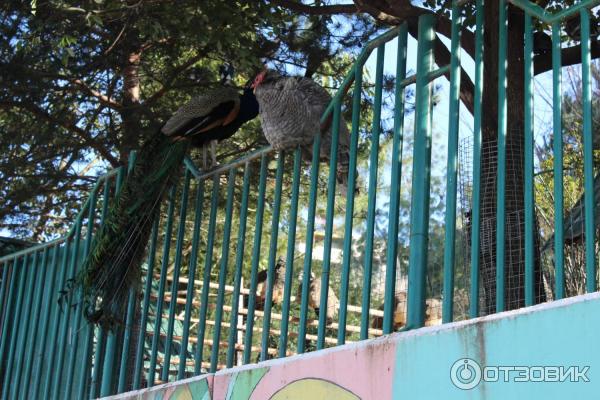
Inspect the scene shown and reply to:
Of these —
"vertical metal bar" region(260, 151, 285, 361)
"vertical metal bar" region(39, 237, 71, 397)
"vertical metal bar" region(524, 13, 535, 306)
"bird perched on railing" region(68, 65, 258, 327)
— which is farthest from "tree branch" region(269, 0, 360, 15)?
"vertical metal bar" region(524, 13, 535, 306)

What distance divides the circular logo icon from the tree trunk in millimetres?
1119

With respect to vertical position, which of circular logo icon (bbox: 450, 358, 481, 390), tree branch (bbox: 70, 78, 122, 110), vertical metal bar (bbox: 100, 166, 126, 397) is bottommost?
circular logo icon (bbox: 450, 358, 481, 390)

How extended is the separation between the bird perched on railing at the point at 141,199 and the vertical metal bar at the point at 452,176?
8.16 feet

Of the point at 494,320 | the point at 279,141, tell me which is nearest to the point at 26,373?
the point at 279,141

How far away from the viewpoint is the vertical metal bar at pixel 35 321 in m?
5.92

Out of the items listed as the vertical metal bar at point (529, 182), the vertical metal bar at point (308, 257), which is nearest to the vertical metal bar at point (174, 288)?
the vertical metal bar at point (308, 257)

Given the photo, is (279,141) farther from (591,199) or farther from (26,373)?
(26,373)

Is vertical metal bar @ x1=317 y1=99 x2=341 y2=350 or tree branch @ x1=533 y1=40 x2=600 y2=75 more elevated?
tree branch @ x1=533 y1=40 x2=600 y2=75

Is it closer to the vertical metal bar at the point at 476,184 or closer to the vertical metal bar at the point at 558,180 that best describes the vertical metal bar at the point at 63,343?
the vertical metal bar at the point at 476,184

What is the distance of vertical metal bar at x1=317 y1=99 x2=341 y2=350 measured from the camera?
12.0 ft

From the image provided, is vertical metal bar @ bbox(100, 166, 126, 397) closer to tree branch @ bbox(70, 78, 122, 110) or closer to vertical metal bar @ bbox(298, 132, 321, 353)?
vertical metal bar @ bbox(298, 132, 321, 353)

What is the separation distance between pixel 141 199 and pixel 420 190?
2.42 metres

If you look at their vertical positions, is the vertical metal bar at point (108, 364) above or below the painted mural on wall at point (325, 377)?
above

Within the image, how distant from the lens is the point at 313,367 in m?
3.21
